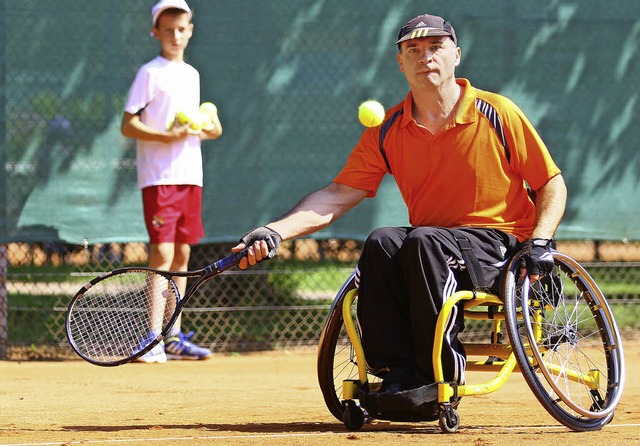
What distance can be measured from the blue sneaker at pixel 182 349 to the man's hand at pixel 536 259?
315 cm

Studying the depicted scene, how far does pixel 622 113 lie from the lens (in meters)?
7.34

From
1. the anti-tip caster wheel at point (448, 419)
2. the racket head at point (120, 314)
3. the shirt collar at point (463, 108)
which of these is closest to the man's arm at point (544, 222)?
the shirt collar at point (463, 108)

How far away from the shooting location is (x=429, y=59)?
438 cm

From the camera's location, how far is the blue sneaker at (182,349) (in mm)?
6859

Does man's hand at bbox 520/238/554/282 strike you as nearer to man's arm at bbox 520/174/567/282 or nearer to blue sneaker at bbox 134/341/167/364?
man's arm at bbox 520/174/567/282

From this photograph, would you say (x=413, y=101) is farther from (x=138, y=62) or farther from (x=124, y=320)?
(x=138, y=62)

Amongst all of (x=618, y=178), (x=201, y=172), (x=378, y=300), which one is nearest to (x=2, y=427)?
(x=378, y=300)

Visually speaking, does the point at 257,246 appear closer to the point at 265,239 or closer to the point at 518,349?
the point at 265,239

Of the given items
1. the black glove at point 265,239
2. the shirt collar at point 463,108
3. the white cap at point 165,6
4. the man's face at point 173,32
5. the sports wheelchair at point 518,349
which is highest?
the white cap at point 165,6

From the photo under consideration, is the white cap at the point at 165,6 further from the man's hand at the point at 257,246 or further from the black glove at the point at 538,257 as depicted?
the black glove at the point at 538,257

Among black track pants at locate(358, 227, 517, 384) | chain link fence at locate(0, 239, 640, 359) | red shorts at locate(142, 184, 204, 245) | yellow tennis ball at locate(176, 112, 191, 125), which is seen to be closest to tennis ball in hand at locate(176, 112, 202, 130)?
yellow tennis ball at locate(176, 112, 191, 125)

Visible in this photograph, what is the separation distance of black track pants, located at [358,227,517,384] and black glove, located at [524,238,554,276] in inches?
5.9

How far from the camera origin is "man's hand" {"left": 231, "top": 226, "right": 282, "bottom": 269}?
13.6 ft

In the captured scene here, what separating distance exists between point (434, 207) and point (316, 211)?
0.45 metres
